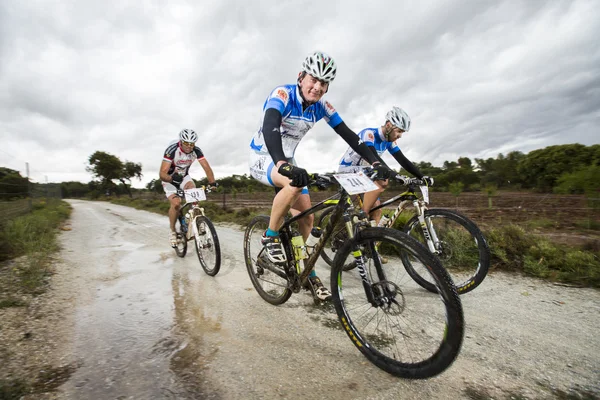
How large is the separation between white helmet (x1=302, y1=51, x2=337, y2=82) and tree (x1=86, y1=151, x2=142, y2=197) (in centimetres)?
5970

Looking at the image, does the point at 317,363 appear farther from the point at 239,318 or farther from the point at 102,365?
the point at 102,365

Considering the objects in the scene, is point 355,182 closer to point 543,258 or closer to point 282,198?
point 282,198

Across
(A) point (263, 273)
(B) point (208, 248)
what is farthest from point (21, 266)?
(A) point (263, 273)

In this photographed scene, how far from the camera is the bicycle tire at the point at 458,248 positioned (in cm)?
274

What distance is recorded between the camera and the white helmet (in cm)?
241

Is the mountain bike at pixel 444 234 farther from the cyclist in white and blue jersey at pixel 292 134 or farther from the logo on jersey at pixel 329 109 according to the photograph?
the logo on jersey at pixel 329 109

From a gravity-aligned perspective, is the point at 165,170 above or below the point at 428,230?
above

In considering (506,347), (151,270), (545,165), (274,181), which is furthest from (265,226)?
(545,165)

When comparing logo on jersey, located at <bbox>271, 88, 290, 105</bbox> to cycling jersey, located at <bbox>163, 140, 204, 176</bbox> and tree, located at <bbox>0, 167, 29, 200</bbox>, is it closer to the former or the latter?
cycling jersey, located at <bbox>163, 140, 204, 176</bbox>

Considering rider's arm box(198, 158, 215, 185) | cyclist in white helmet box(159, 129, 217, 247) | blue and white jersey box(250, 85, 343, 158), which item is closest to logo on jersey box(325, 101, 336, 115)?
blue and white jersey box(250, 85, 343, 158)

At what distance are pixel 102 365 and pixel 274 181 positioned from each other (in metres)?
1.86

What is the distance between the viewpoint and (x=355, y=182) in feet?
6.36

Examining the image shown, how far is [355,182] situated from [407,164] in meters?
2.33

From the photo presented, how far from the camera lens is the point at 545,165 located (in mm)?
37906
